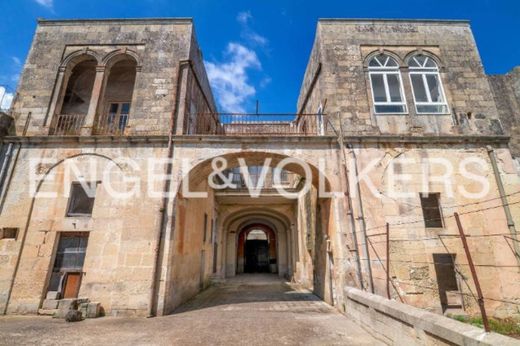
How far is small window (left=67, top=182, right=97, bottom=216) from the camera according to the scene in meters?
7.64

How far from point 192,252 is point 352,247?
5708mm

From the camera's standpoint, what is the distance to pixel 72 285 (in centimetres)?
705

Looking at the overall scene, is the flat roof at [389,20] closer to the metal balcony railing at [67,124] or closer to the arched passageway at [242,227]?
the arched passageway at [242,227]

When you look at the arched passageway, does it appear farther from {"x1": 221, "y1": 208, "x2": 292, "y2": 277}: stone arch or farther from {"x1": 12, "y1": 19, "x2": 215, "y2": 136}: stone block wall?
{"x1": 12, "y1": 19, "x2": 215, "y2": 136}: stone block wall

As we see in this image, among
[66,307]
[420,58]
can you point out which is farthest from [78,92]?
[420,58]

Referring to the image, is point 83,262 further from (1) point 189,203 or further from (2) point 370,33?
(2) point 370,33

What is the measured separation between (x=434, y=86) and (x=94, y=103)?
1135cm

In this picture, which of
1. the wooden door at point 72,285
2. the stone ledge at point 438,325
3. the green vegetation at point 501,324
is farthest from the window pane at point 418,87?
the wooden door at point 72,285

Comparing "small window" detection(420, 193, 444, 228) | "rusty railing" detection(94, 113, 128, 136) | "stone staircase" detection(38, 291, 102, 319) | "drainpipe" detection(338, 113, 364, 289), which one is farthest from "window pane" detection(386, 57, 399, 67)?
"stone staircase" detection(38, 291, 102, 319)

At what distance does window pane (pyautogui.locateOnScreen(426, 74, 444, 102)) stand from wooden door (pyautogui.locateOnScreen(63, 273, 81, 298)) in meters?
12.0

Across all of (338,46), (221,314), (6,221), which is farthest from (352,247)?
(6,221)

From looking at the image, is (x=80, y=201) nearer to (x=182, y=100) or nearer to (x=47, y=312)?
(x=47, y=312)

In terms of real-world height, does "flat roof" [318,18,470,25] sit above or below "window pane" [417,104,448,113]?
above

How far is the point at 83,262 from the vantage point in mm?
7203
